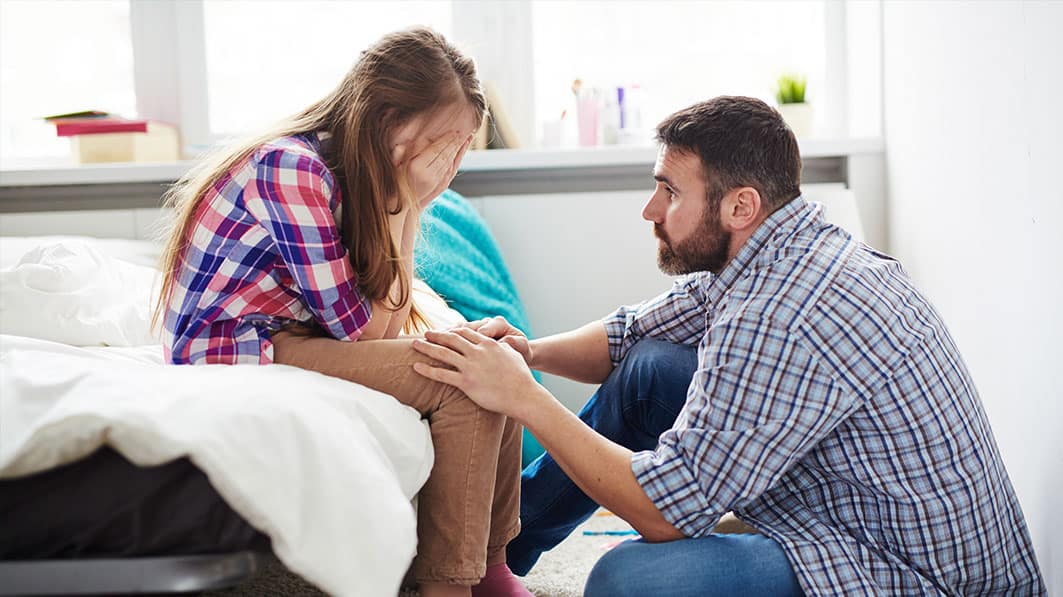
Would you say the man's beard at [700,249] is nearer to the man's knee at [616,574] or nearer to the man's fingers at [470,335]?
the man's fingers at [470,335]

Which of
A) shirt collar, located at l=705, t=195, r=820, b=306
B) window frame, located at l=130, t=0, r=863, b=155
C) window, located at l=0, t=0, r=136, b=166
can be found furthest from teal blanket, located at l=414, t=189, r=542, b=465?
→ window, located at l=0, t=0, r=136, b=166

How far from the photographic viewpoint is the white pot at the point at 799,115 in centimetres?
255

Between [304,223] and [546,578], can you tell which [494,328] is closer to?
[304,223]

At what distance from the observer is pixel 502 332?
4.88ft

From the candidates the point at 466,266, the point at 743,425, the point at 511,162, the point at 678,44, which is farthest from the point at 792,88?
the point at 743,425

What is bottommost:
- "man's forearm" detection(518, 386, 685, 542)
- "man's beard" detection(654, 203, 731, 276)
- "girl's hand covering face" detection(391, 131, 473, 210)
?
"man's forearm" detection(518, 386, 685, 542)

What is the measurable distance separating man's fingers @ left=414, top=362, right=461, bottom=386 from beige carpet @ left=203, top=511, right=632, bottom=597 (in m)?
0.54

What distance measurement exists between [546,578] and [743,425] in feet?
2.22

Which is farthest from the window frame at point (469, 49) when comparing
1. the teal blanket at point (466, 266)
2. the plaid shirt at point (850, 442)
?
the plaid shirt at point (850, 442)

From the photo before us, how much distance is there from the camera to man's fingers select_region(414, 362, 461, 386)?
123 centimetres

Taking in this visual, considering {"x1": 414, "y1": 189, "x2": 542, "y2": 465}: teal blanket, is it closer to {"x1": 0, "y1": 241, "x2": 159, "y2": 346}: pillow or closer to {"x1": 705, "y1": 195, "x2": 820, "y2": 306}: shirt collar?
{"x1": 0, "y1": 241, "x2": 159, "y2": 346}: pillow

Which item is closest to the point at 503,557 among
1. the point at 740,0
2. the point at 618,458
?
the point at 618,458

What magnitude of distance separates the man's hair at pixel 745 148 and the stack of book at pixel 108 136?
1708 millimetres

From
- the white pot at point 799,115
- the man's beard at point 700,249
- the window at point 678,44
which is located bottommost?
the man's beard at point 700,249
